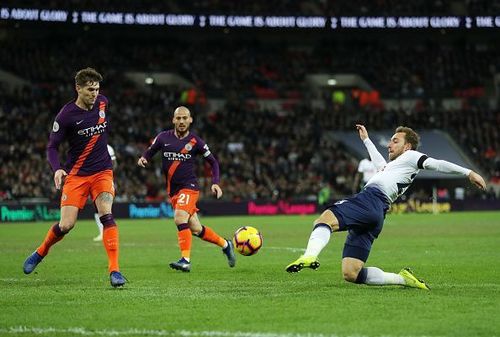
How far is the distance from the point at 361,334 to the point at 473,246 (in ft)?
40.8

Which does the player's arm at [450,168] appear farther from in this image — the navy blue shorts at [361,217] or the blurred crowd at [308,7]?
the blurred crowd at [308,7]

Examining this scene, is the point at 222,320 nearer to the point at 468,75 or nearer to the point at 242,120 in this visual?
the point at 242,120

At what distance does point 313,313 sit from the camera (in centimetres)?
852

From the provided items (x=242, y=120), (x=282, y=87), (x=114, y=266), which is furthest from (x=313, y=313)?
(x=282, y=87)

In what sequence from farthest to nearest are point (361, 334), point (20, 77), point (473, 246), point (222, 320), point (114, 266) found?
1. point (20, 77)
2. point (473, 246)
3. point (114, 266)
4. point (222, 320)
5. point (361, 334)

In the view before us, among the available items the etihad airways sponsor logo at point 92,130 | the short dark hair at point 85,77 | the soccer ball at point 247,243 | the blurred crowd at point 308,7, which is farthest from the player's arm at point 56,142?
the blurred crowd at point 308,7

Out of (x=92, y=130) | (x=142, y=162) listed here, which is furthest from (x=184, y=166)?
(x=92, y=130)

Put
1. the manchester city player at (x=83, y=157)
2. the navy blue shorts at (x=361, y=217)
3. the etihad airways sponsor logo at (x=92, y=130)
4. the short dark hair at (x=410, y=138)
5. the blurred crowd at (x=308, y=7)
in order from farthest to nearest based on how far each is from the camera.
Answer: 1. the blurred crowd at (x=308, y=7)
2. the etihad airways sponsor logo at (x=92, y=130)
3. the manchester city player at (x=83, y=157)
4. the short dark hair at (x=410, y=138)
5. the navy blue shorts at (x=361, y=217)

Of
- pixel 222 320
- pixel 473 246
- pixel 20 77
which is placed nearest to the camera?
pixel 222 320

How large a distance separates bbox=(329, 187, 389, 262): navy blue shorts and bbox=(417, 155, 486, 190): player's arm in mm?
660

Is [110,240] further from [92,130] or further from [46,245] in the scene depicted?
[92,130]

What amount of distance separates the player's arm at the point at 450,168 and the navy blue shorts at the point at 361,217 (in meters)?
0.66

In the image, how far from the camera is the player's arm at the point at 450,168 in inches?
378

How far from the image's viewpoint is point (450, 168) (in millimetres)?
9930
